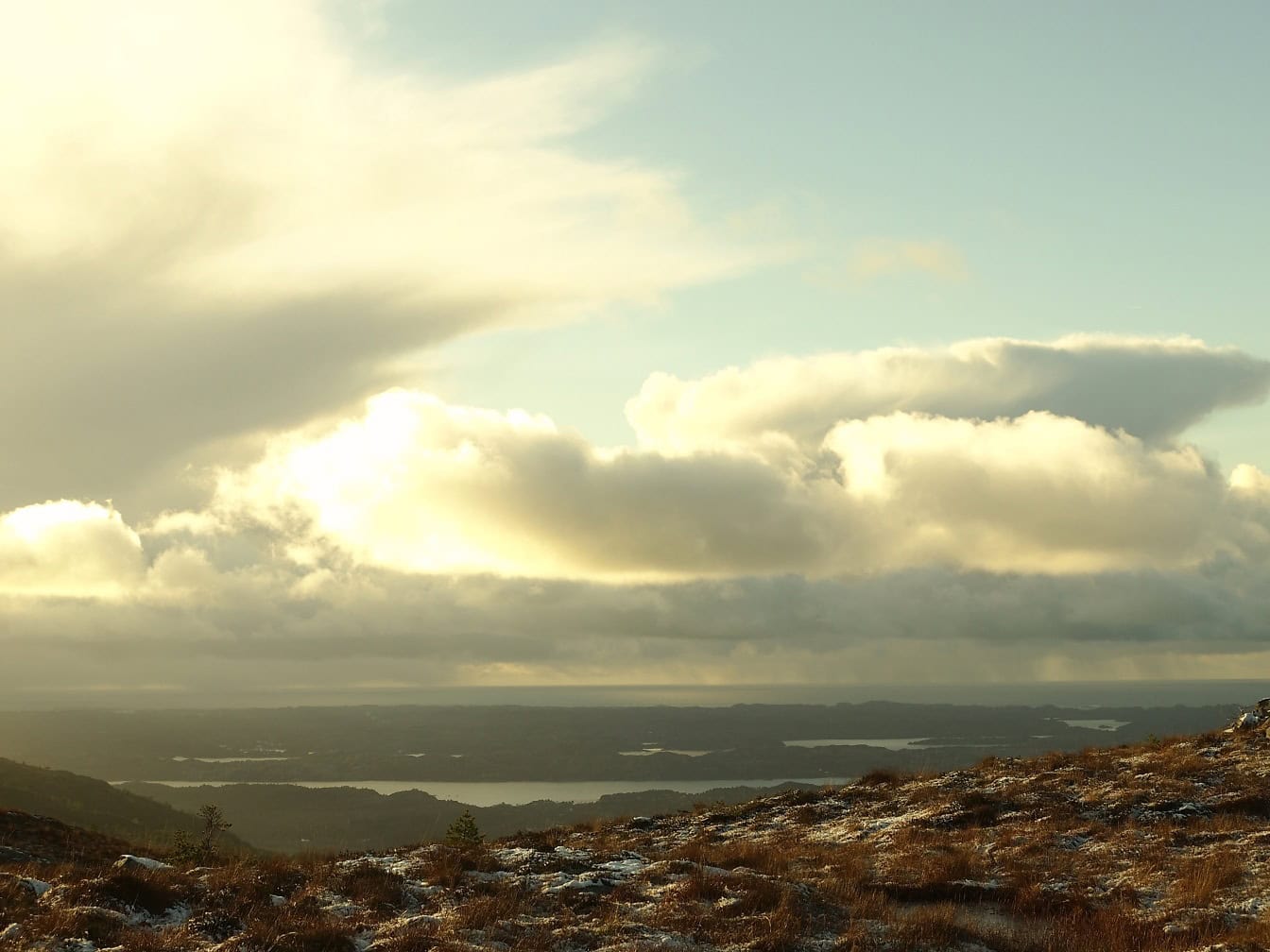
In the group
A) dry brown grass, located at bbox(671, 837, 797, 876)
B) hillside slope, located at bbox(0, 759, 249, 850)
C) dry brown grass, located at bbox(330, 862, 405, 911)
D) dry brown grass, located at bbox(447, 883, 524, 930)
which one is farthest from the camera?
hillside slope, located at bbox(0, 759, 249, 850)

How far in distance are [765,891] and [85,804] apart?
172030 millimetres

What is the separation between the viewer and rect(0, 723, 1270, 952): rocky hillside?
13594 millimetres

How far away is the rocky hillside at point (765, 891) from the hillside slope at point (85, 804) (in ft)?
369

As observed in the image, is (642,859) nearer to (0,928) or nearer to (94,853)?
(0,928)

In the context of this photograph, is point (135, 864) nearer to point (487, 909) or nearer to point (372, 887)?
point (372, 887)

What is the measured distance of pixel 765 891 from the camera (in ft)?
51.6

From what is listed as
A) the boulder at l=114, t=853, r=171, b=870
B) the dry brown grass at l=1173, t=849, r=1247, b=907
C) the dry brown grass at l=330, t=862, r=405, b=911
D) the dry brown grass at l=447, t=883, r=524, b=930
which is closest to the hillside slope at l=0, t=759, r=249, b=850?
the boulder at l=114, t=853, r=171, b=870

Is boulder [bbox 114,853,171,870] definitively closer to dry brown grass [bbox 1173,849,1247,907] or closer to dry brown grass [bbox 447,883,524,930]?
dry brown grass [bbox 447,883,524,930]

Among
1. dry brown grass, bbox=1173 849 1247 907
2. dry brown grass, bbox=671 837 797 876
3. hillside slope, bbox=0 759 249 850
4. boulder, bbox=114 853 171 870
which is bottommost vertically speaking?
hillside slope, bbox=0 759 249 850

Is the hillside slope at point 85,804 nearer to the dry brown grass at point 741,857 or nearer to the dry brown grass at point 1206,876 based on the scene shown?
the dry brown grass at point 741,857

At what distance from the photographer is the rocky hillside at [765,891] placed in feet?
44.6

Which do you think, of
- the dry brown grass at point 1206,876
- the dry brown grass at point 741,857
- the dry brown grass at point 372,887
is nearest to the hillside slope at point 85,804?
the dry brown grass at point 741,857

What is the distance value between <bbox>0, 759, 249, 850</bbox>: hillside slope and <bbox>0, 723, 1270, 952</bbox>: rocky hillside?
113 metres

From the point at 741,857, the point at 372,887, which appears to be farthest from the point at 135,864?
the point at 741,857
